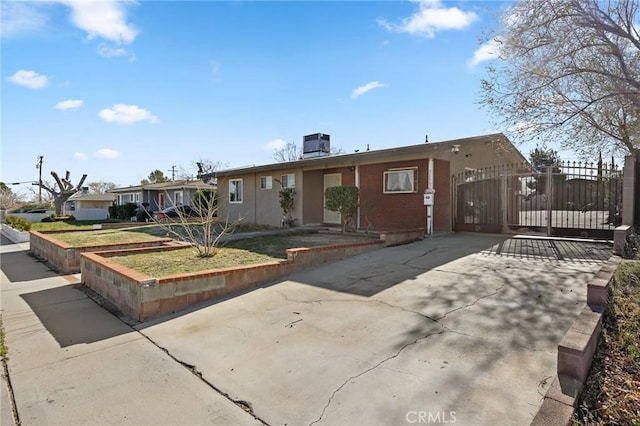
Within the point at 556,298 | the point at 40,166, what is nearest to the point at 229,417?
the point at 556,298

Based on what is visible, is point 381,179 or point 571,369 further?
point 381,179

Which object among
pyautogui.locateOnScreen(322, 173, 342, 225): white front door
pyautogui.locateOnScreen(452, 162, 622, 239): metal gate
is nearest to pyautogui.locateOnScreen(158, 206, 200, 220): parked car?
pyautogui.locateOnScreen(322, 173, 342, 225): white front door

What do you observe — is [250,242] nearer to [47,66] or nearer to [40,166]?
[47,66]

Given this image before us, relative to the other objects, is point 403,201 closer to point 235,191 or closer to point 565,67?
point 565,67

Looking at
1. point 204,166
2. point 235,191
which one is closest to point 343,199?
point 235,191

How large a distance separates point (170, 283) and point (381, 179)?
9.51m

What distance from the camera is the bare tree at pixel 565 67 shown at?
8.08m

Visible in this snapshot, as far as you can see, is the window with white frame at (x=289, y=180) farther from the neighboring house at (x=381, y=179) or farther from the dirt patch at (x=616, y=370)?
the dirt patch at (x=616, y=370)

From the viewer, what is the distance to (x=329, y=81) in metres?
15.4

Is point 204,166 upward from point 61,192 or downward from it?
upward

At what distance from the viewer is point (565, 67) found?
894cm

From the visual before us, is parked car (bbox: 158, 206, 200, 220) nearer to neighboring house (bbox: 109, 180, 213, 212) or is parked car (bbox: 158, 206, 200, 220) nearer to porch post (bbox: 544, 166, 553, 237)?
neighboring house (bbox: 109, 180, 213, 212)

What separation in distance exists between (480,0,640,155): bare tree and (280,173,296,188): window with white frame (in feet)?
27.8

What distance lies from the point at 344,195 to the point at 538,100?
6.14 meters
